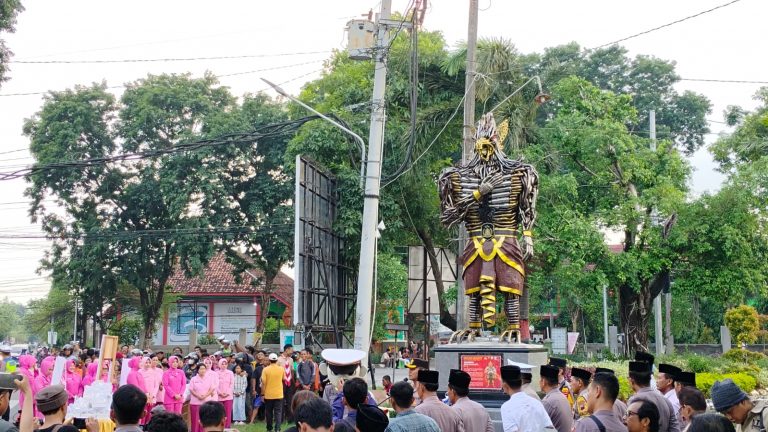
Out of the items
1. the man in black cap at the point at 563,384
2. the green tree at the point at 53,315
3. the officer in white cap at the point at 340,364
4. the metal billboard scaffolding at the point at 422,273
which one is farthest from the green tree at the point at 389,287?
the officer in white cap at the point at 340,364

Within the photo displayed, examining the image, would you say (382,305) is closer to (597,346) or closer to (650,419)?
(597,346)

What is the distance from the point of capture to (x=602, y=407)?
7477 mm

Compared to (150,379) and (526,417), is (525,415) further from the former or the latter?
(150,379)

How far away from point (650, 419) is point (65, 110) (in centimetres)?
3896

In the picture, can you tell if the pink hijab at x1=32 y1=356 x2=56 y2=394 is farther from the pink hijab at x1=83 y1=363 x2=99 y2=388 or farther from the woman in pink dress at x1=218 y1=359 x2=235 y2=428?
the woman in pink dress at x1=218 y1=359 x2=235 y2=428

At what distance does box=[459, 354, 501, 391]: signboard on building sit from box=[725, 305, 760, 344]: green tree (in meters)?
19.2

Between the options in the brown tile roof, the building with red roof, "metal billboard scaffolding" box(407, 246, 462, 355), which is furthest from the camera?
the building with red roof

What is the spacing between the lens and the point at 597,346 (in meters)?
50.7

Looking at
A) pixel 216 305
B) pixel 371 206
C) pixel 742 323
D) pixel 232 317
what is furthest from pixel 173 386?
pixel 216 305

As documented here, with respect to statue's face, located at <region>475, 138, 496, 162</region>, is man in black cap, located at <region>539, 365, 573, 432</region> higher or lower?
lower

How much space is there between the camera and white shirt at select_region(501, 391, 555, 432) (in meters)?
8.15

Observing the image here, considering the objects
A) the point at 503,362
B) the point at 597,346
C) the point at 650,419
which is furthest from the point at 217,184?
the point at 650,419

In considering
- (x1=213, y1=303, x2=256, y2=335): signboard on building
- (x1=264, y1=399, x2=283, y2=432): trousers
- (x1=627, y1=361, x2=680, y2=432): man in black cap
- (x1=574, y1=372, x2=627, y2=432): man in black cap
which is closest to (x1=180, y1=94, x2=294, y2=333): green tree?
(x1=213, y1=303, x2=256, y2=335): signboard on building

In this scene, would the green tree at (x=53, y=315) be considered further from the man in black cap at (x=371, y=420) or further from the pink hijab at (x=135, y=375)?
the man in black cap at (x=371, y=420)
